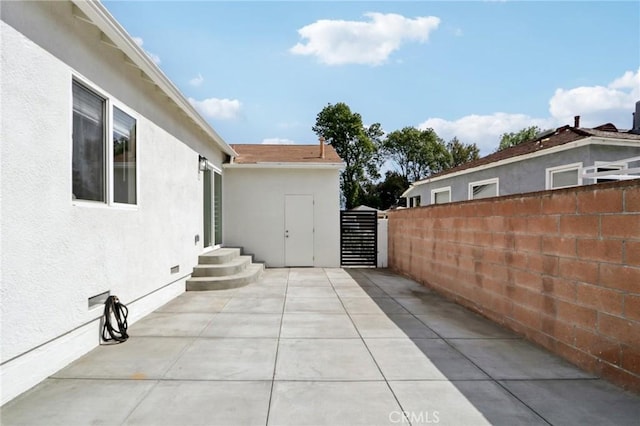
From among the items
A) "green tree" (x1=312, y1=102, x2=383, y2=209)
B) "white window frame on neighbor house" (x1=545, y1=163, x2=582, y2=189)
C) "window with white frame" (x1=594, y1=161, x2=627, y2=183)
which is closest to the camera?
"window with white frame" (x1=594, y1=161, x2=627, y2=183)

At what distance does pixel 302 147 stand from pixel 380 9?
6948 mm

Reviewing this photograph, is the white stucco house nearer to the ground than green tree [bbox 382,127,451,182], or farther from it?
nearer to the ground

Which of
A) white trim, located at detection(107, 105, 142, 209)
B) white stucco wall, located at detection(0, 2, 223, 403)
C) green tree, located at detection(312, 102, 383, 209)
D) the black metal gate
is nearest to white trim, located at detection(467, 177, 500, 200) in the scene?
the black metal gate

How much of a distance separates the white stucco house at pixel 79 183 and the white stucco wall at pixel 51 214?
12mm

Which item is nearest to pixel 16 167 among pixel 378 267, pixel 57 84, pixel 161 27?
pixel 57 84

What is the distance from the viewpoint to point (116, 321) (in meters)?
4.54

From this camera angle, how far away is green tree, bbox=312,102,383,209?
36.8 m

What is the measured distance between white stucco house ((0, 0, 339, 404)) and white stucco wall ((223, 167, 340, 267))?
137 inches

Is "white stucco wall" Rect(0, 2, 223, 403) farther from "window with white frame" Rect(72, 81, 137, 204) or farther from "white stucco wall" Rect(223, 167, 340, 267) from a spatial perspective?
"white stucco wall" Rect(223, 167, 340, 267)

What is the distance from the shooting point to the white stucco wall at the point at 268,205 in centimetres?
1116

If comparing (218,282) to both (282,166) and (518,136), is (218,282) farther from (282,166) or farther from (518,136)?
(518,136)

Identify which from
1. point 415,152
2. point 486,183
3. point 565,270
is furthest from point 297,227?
point 415,152

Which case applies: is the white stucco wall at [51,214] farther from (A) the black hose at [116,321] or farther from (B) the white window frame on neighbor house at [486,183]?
(B) the white window frame on neighbor house at [486,183]

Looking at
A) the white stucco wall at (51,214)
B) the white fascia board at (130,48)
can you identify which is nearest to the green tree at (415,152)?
the white fascia board at (130,48)
